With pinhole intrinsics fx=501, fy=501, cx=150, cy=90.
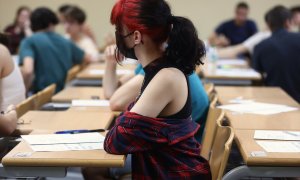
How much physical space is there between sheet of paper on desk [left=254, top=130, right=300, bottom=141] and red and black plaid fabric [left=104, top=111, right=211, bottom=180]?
0.40 m

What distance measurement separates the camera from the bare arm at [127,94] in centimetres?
282

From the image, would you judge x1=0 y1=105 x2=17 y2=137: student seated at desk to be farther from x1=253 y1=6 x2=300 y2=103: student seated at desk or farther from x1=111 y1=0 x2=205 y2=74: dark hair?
x1=253 y1=6 x2=300 y2=103: student seated at desk

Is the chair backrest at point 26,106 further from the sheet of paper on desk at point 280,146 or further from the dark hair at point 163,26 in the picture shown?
the sheet of paper on desk at point 280,146

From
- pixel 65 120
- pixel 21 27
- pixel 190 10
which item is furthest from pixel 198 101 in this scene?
pixel 190 10

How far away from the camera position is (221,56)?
637cm

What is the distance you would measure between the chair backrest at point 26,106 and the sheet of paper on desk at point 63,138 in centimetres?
62

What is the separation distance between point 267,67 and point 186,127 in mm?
2936

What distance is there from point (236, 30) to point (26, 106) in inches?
223

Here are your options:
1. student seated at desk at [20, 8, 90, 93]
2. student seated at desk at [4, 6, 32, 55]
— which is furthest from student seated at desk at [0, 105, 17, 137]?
student seated at desk at [4, 6, 32, 55]

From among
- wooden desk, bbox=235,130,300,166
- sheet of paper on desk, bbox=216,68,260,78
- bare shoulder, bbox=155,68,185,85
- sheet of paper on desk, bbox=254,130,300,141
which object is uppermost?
bare shoulder, bbox=155,68,185,85

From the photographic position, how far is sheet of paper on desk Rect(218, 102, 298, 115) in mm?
3088

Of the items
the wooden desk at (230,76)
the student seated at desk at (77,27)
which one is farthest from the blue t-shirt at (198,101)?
the student seated at desk at (77,27)

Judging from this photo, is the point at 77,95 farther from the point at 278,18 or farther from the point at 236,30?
the point at 236,30

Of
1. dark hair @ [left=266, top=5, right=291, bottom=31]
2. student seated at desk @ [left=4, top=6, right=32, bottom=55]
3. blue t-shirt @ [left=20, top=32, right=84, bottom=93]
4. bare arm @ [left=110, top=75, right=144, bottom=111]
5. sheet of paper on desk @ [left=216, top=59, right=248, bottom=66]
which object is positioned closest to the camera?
bare arm @ [left=110, top=75, right=144, bottom=111]
